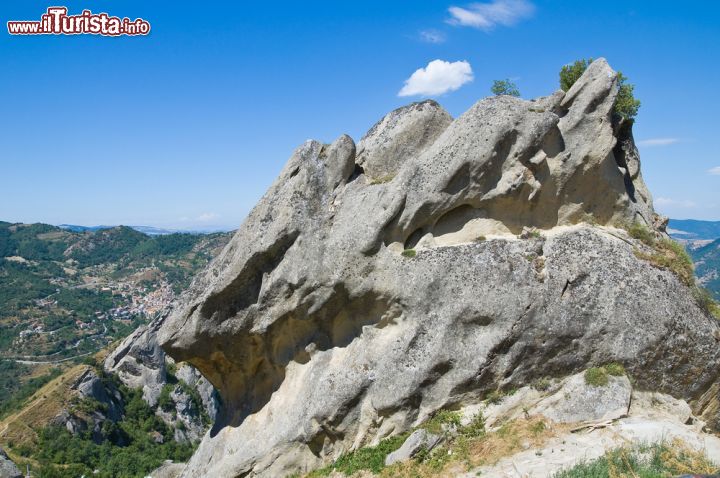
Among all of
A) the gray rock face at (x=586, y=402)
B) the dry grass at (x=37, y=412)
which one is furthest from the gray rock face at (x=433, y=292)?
the dry grass at (x=37, y=412)

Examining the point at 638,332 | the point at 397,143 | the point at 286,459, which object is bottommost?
the point at 286,459

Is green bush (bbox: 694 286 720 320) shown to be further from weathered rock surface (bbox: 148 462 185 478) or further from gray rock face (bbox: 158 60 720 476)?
weathered rock surface (bbox: 148 462 185 478)

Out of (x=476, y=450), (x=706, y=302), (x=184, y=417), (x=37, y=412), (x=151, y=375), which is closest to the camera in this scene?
(x=476, y=450)

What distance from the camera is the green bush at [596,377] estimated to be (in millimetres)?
16125

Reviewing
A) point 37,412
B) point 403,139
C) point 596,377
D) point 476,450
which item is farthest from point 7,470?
point 37,412

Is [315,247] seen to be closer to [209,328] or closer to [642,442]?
[209,328]

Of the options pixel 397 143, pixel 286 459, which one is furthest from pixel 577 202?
pixel 286 459

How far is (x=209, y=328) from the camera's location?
20141mm

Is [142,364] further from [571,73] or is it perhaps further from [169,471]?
[571,73]

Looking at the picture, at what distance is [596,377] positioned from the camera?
16281 mm

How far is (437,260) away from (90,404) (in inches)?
3409

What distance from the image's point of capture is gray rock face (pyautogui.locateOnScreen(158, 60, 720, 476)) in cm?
1716

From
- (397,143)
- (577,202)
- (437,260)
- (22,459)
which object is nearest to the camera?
(437,260)

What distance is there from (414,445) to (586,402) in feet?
17.1
